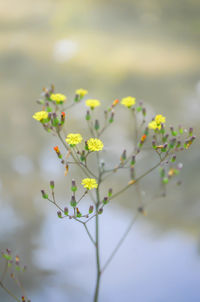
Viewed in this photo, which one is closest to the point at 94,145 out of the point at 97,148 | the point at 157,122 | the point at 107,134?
the point at 97,148

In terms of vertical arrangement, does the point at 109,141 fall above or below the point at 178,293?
above

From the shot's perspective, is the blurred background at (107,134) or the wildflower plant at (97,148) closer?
the wildflower plant at (97,148)

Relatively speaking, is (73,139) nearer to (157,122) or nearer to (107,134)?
(157,122)

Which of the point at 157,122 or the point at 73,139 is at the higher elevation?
the point at 157,122

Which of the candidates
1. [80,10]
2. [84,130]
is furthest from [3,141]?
[80,10]

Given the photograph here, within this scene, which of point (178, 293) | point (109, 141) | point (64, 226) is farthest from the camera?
point (109, 141)

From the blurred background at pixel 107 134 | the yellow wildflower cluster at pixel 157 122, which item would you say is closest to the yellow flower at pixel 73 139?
the yellow wildflower cluster at pixel 157 122

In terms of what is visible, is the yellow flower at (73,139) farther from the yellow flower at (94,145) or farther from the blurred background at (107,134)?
the blurred background at (107,134)

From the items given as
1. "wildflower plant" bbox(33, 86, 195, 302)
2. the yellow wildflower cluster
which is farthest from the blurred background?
the yellow wildflower cluster

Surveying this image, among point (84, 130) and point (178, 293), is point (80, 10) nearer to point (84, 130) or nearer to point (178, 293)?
point (84, 130)
